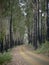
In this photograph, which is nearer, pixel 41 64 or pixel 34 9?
pixel 41 64

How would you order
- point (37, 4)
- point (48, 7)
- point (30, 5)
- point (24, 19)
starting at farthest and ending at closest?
point (24, 19)
point (30, 5)
point (37, 4)
point (48, 7)

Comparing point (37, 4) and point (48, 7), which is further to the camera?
point (37, 4)

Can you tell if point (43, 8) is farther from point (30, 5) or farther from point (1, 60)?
point (1, 60)

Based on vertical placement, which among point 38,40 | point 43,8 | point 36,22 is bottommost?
point 38,40

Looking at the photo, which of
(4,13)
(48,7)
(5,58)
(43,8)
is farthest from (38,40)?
(5,58)

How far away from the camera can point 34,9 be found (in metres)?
29.3

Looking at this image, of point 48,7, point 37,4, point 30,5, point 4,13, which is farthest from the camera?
point 30,5

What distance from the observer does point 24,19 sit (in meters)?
40.3

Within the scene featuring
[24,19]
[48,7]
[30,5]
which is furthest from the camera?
[24,19]

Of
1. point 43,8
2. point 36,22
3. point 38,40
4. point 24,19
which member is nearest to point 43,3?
point 43,8

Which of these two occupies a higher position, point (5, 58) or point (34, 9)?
point (34, 9)

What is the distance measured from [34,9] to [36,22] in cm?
170

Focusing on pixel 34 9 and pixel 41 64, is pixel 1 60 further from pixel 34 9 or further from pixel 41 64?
pixel 34 9

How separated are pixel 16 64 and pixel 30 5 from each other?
61.7 feet
